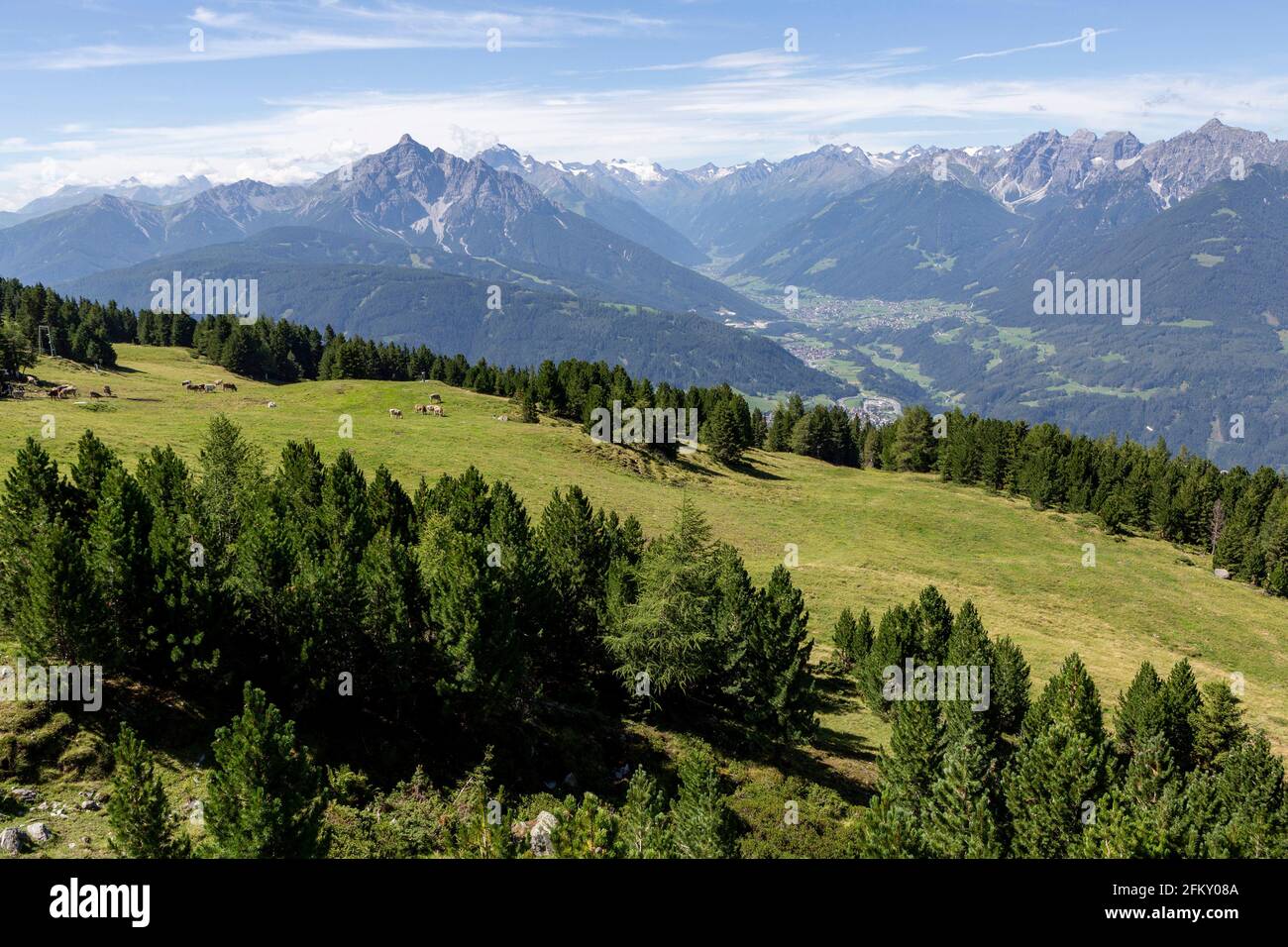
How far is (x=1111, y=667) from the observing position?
225ft

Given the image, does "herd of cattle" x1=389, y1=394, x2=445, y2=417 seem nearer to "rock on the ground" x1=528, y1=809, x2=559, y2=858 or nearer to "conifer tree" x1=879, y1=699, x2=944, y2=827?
"rock on the ground" x1=528, y1=809, x2=559, y2=858

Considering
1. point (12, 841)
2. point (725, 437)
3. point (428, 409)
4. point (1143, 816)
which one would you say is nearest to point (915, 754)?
point (1143, 816)

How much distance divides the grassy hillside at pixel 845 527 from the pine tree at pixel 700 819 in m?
21.9

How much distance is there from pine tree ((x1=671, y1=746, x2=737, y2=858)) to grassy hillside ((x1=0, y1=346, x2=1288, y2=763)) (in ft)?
71.8

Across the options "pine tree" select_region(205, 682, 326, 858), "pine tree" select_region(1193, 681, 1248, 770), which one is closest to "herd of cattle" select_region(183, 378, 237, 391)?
"pine tree" select_region(205, 682, 326, 858)

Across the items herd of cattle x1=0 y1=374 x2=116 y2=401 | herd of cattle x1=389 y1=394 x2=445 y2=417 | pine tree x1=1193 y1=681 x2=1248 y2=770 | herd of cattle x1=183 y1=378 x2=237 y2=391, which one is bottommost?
pine tree x1=1193 y1=681 x2=1248 y2=770

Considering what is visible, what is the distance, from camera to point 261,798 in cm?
2195

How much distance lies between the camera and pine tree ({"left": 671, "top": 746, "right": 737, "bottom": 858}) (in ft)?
87.1

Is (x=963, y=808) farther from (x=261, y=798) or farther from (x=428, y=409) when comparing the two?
(x=428, y=409)
